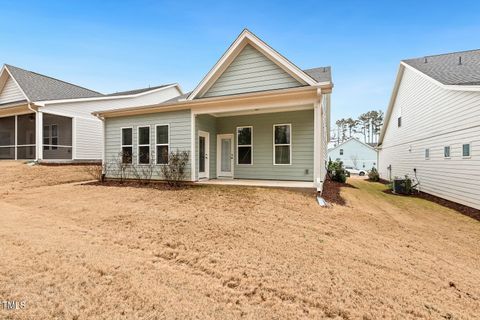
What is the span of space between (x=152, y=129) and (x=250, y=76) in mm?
4827

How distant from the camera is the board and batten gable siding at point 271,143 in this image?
9.51 metres

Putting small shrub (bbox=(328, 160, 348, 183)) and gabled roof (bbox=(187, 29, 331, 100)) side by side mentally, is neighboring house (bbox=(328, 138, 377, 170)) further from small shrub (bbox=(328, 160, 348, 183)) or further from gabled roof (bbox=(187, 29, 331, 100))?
gabled roof (bbox=(187, 29, 331, 100))

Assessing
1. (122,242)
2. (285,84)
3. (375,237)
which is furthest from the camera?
(285,84)

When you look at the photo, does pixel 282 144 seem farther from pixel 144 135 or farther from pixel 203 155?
pixel 144 135

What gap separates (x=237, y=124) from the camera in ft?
35.0

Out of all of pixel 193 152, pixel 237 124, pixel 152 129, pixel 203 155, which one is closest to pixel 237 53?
pixel 237 124

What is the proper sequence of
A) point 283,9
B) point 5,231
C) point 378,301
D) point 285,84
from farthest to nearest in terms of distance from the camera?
point 283,9, point 285,84, point 5,231, point 378,301

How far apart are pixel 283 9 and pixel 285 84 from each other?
5551 millimetres

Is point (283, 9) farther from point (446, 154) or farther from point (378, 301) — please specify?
point (378, 301)

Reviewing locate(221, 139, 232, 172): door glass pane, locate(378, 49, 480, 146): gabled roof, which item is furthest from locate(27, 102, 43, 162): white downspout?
locate(378, 49, 480, 146): gabled roof

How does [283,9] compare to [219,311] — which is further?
[283,9]

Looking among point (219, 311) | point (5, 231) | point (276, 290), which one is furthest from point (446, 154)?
point (5, 231)

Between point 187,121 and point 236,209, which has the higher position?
point 187,121

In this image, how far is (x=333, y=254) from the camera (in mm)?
3656
